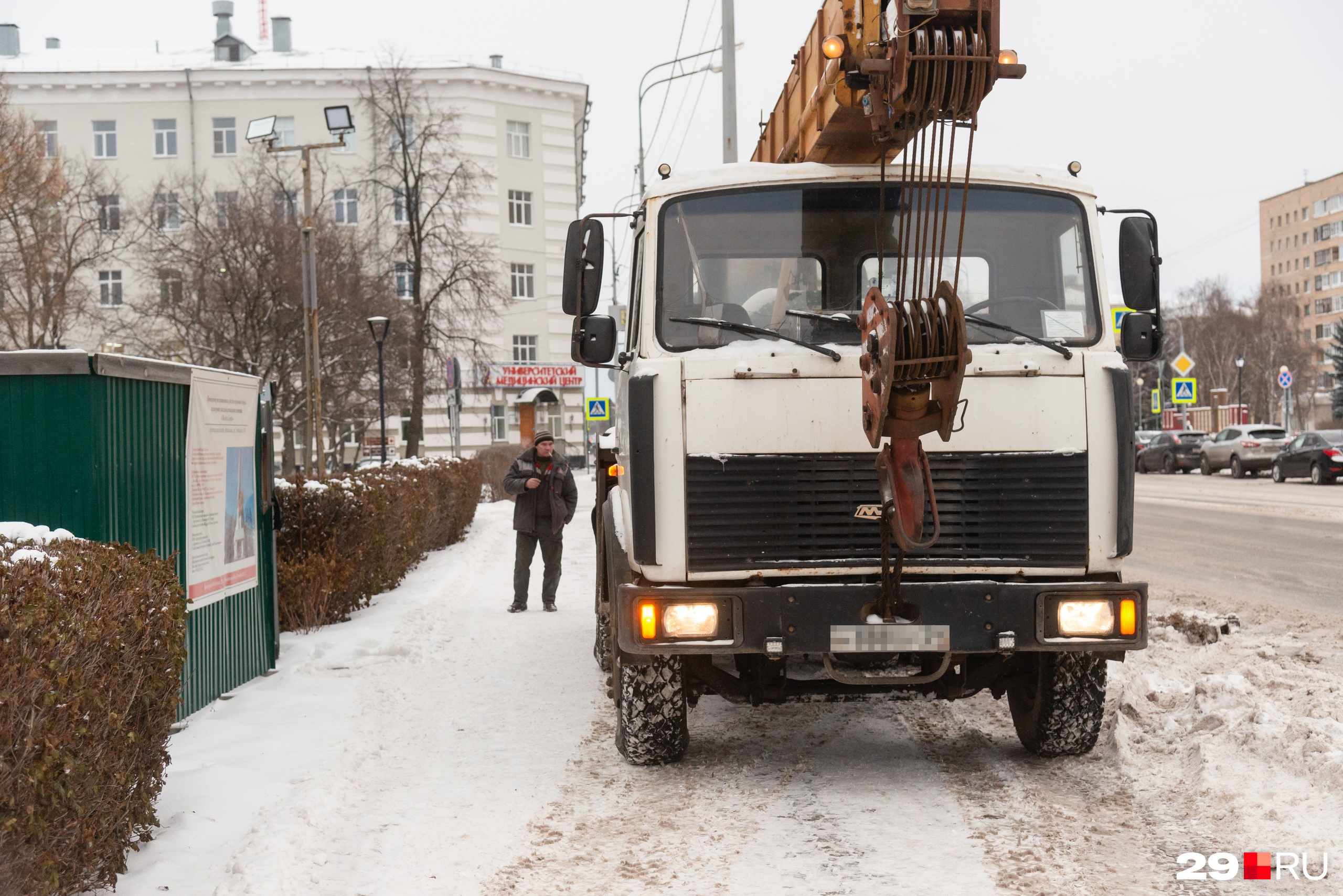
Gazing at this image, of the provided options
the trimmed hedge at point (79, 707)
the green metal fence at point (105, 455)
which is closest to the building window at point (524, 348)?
the green metal fence at point (105, 455)

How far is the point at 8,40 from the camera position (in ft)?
187

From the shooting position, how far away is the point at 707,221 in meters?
5.78

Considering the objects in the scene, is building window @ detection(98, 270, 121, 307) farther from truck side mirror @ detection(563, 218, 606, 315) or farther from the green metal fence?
truck side mirror @ detection(563, 218, 606, 315)

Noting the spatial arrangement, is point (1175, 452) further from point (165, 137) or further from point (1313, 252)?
point (1313, 252)

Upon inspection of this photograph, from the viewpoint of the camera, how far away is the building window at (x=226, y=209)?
25625mm

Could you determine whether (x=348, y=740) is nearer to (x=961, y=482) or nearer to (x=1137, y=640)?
(x=961, y=482)

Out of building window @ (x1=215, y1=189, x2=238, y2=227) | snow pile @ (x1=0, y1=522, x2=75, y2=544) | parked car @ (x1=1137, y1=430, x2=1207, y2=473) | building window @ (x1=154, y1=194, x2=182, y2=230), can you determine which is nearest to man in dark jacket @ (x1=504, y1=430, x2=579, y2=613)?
snow pile @ (x1=0, y1=522, x2=75, y2=544)

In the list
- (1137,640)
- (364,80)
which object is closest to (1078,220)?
(1137,640)

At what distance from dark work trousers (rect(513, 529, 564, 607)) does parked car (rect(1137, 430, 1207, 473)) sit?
35.4 m

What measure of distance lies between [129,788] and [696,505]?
7.69 feet

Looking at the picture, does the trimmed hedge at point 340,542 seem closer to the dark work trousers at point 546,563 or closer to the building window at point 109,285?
the dark work trousers at point 546,563

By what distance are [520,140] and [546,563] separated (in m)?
44.3

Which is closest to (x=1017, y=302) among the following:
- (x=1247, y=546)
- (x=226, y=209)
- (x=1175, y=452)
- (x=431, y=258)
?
(x=1247, y=546)
